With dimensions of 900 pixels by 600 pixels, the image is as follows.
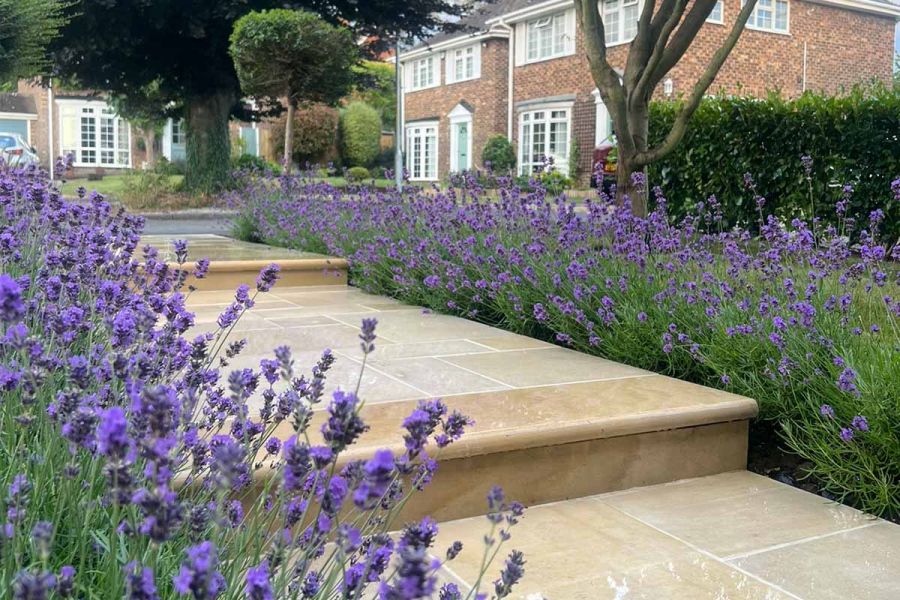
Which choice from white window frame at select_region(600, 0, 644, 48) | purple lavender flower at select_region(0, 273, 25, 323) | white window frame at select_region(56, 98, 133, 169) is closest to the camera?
purple lavender flower at select_region(0, 273, 25, 323)

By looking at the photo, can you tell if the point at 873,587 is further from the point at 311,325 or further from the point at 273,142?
the point at 273,142

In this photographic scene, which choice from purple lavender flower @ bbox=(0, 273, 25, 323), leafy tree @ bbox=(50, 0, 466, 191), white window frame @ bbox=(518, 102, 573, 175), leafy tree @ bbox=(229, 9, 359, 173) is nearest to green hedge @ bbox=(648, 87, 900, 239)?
leafy tree @ bbox=(229, 9, 359, 173)

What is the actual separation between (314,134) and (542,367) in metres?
26.5

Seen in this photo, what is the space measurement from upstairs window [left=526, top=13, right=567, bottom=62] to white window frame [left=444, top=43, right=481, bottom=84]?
7.67ft

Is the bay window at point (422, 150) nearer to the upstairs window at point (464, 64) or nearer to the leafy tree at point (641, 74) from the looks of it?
the upstairs window at point (464, 64)

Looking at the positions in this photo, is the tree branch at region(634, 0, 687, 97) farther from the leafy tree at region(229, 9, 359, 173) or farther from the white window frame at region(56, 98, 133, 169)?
the white window frame at region(56, 98, 133, 169)

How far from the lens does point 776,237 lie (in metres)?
3.61

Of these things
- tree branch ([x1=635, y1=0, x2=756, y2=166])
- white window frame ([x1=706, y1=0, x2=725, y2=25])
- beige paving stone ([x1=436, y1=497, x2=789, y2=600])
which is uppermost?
white window frame ([x1=706, y1=0, x2=725, y2=25])

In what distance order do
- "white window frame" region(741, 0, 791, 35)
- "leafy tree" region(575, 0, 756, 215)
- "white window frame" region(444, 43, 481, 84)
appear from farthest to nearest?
1. "white window frame" region(444, 43, 481, 84)
2. "white window frame" region(741, 0, 791, 35)
3. "leafy tree" region(575, 0, 756, 215)

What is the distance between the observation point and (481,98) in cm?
2578

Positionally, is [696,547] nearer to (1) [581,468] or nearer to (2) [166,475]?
(1) [581,468]

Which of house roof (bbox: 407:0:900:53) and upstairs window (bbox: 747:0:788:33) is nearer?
upstairs window (bbox: 747:0:788:33)

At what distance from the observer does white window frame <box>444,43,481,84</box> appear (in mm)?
25828

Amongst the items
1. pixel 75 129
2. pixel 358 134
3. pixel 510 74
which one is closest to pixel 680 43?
pixel 510 74
